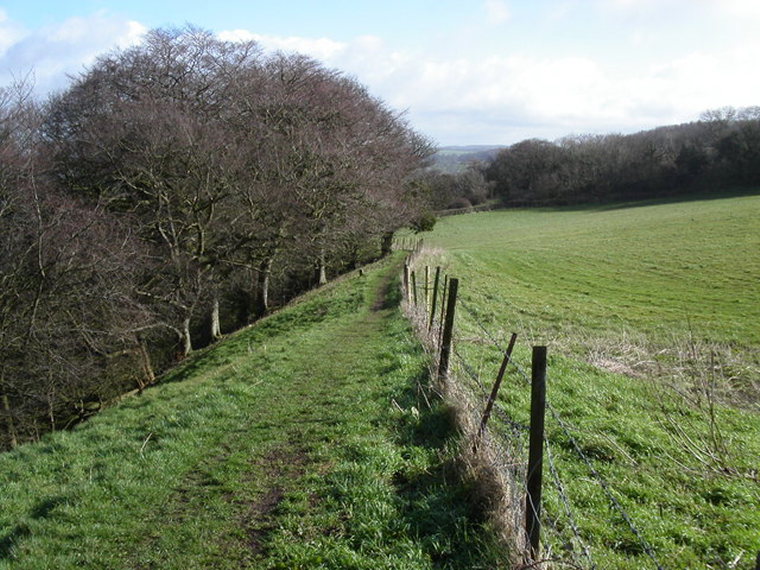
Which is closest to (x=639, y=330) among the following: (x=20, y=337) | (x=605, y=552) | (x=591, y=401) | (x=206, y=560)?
(x=591, y=401)

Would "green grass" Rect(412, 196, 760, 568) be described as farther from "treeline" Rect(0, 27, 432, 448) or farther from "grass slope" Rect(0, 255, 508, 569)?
"treeline" Rect(0, 27, 432, 448)

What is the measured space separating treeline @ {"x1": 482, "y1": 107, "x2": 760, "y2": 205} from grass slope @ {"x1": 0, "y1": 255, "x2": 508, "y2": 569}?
255ft

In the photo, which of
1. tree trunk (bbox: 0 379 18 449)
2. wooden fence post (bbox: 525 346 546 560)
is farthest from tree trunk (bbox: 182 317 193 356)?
wooden fence post (bbox: 525 346 546 560)

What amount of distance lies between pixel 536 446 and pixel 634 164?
88452 mm

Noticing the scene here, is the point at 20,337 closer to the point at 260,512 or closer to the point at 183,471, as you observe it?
the point at 183,471

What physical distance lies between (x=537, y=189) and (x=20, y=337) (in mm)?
81338

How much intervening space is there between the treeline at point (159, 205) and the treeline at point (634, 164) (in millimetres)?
57836

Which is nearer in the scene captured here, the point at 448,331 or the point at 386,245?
the point at 448,331

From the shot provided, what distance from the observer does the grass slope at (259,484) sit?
5.26 m

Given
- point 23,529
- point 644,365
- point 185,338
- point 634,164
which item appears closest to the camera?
point 23,529

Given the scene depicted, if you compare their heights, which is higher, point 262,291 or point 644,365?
point 262,291

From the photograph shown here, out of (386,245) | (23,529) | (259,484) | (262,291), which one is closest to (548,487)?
(259,484)

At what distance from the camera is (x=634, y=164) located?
82.8 meters

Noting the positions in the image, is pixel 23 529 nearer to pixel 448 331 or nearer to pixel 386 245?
pixel 448 331
